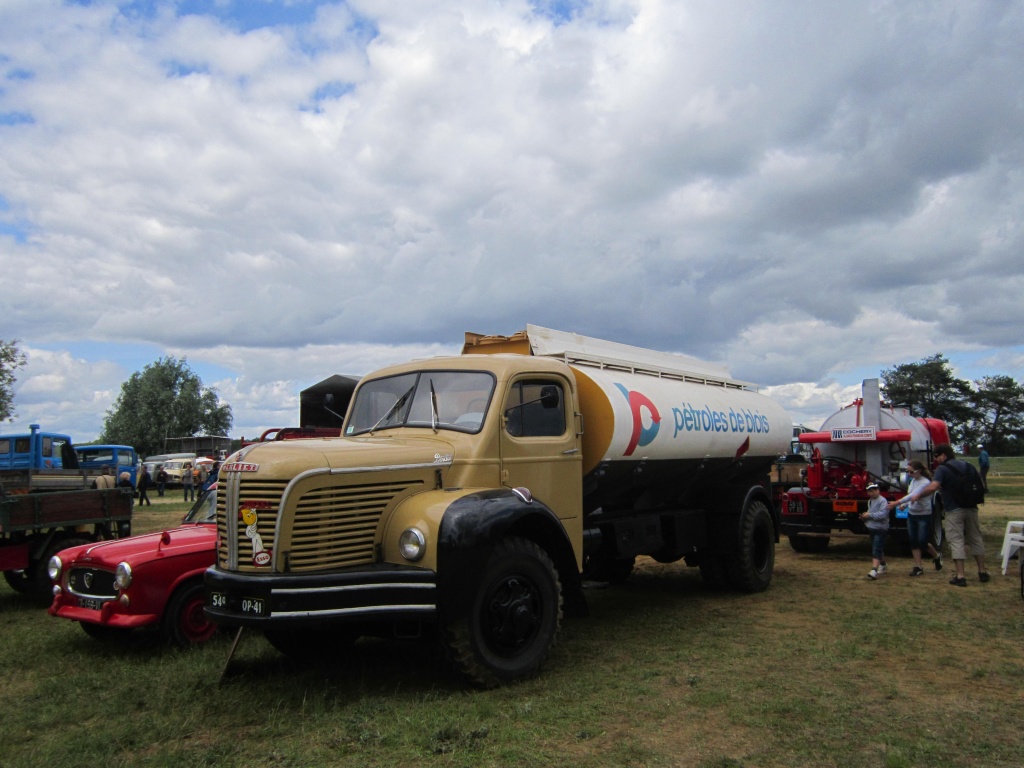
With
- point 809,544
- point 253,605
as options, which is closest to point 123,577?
point 253,605

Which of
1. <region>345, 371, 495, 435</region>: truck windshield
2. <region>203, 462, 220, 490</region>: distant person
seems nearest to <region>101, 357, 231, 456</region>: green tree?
<region>203, 462, 220, 490</region>: distant person

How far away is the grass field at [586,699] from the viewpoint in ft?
15.2

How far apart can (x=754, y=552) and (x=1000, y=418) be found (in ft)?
276

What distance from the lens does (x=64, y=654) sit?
727 centimetres

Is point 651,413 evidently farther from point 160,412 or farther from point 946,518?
point 160,412

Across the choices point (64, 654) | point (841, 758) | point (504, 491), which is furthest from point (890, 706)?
point (64, 654)

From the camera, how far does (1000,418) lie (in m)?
81.3

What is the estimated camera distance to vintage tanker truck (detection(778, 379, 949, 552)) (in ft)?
43.7

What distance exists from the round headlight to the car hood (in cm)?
229

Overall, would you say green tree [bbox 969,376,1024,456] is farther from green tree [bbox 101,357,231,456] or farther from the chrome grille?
the chrome grille

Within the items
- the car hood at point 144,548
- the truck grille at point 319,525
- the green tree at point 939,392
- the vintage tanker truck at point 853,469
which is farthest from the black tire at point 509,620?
the green tree at point 939,392

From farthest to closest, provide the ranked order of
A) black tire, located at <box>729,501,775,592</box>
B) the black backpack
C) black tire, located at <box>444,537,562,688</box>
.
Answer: black tire, located at <box>729,501,775,592</box> < the black backpack < black tire, located at <box>444,537,562,688</box>

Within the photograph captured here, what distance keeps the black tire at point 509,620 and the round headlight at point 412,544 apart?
0.49 meters

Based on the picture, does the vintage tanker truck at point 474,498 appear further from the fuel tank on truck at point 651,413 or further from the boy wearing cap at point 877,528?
the boy wearing cap at point 877,528
